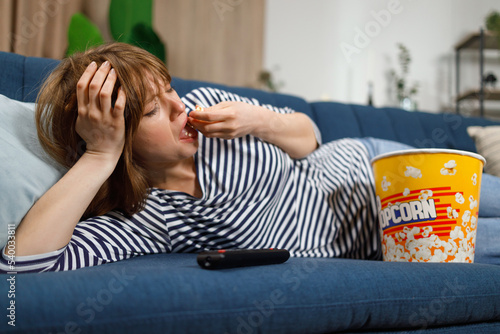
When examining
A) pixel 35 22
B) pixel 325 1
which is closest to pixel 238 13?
pixel 325 1

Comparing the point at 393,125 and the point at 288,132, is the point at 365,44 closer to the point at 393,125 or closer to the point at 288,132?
the point at 393,125

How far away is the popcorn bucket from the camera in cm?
87

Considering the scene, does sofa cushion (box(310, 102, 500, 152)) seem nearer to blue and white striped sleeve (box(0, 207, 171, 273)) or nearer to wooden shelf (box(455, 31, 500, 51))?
blue and white striped sleeve (box(0, 207, 171, 273))

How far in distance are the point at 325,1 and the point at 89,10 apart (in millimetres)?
1631

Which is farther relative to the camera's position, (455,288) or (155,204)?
(155,204)

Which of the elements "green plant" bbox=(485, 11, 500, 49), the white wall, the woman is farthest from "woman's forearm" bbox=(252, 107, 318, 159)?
"green plant" bbox=(485, 11, 500, 49)

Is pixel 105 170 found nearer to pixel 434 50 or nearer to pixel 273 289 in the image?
pixel 273 289

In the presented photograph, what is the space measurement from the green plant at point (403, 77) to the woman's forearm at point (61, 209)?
8.76ft

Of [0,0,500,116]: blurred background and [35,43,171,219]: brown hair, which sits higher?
[0,0,500,116]: blurred background

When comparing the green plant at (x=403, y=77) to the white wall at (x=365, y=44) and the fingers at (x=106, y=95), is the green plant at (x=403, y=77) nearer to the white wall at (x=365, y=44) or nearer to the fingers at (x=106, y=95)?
the white wall at (x=365, y=44)

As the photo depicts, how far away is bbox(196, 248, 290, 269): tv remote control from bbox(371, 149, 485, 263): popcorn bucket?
0.32 meters

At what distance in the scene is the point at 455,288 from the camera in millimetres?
719

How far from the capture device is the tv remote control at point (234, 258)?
2.09ft

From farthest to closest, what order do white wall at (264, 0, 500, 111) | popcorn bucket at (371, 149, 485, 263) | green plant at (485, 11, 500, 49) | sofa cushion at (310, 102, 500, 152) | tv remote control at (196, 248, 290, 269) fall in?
white wall at (264, 0, 500, 111), green plant at (485, 11, 500, 49), sofa cushion at (310, 102, 500, 152), popcorn bucket at (371, 149, 485, 263), tv remote control at (196, 248, 290, 269)
